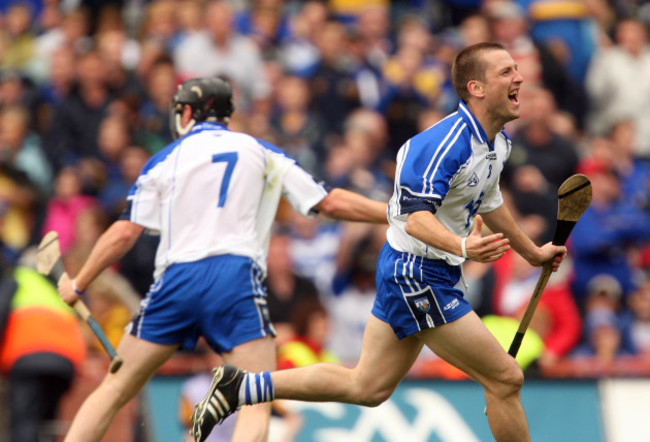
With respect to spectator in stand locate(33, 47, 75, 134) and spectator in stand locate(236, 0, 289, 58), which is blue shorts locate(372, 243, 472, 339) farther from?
spectator in stand locate(236, 0, 289, 58)

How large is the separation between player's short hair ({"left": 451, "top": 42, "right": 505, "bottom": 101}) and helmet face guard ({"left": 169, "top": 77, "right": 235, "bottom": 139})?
1692mm

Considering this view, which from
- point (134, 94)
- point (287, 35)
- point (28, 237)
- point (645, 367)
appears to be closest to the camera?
point (645, 367)

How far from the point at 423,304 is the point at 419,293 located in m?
0.06

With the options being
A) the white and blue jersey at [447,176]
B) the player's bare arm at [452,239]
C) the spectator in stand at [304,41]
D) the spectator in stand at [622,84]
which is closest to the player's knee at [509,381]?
the white and blue jersey at [447,176]

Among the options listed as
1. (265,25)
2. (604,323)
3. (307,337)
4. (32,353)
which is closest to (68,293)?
(32,353)

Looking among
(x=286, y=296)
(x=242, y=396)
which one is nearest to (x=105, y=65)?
(x=286, y=296)

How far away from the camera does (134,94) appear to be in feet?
44.3

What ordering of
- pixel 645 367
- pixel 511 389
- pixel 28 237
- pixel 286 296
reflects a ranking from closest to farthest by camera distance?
pixel 511 389, pixel 645 367, pixel 286 296, pixel 28 237

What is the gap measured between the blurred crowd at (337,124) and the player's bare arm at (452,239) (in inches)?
156

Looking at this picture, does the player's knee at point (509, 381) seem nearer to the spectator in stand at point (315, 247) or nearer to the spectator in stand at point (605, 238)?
the spectator in stand at point (315, 247)

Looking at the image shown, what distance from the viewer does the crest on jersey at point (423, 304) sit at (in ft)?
21.8

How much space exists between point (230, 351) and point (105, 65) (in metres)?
6.93

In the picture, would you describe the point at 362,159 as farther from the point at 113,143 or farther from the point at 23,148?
the point at 23,148

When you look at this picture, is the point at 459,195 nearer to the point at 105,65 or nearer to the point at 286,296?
the point at 286,296
